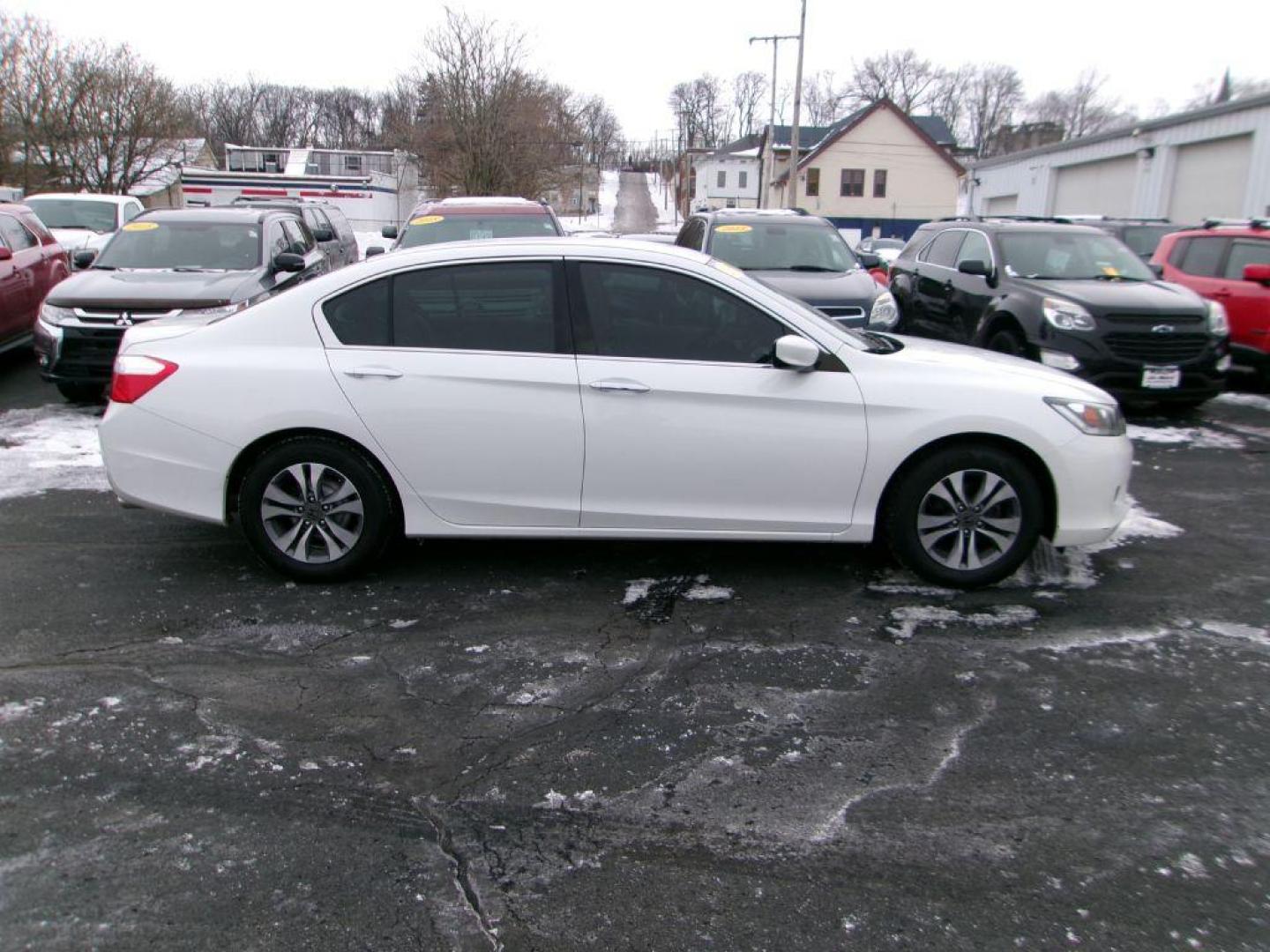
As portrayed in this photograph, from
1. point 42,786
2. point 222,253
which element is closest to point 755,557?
point 42,786

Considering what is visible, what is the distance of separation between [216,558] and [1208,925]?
4645 mm

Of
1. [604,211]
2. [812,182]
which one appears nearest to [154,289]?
[812,182]

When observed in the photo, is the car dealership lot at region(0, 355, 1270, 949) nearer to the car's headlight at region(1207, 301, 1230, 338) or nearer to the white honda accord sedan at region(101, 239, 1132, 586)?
the white honda accord sedan at region(101, 239, 1132, 586)

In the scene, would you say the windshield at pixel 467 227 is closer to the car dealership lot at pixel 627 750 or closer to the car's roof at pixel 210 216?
the car's roof at pixel 210 216

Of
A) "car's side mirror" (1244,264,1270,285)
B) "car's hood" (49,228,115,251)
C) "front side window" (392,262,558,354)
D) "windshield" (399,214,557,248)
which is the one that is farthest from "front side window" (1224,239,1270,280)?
"car's hood" (49,228,115,251)

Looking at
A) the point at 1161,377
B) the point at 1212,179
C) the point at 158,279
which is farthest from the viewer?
the point at 1212,179

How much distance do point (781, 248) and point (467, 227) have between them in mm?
3655

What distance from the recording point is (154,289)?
835 cm

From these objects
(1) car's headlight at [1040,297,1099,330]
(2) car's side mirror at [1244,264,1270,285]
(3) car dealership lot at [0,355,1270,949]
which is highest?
(2) car's side mirror at [1244,264,1270,285]

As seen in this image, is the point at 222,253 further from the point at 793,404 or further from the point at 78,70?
the point at 78,70

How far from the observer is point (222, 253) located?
9539 millimetres

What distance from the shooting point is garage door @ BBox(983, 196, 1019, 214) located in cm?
3336

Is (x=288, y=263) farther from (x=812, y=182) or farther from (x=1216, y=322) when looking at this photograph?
(x=812, y=182)

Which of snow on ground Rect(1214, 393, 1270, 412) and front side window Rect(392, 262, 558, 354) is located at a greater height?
front side window Rect(392, 262, 558, 354)
